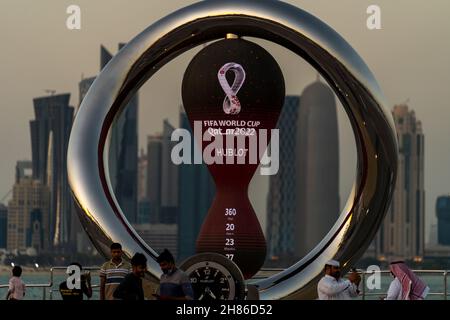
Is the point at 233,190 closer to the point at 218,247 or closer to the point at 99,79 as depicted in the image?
the point at 218,247

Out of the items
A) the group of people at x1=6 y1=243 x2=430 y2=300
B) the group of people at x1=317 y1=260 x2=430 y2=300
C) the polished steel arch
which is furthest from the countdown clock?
the polished steel arch

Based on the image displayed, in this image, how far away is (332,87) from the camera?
2381 centimetres

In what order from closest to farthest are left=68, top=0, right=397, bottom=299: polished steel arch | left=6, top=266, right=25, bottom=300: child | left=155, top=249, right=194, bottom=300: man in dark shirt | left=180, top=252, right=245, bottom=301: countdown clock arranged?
left=155, top=249, right=194, bottom=300: man in dark shirt → left=180, top=252, right=245, bottom=301: countdown clock → left=6, top=266, right=25, bottom=300: child → left=68, top=0, right=397, bottom=299: polished steel arch

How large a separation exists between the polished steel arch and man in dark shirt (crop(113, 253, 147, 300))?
8913 millimetres

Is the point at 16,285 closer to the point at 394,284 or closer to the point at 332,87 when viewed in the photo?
the point at 394,284

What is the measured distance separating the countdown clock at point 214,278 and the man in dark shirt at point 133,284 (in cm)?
192

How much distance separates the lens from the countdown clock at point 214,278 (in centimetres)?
1641

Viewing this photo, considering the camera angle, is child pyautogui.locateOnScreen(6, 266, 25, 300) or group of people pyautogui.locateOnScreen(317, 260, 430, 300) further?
child pyautogui.locateOnScreen(6, 266, 25, 300)

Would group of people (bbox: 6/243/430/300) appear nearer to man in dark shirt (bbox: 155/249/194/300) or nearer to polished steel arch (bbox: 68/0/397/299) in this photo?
man in dark shirt (bbox: 155/249/194/300)

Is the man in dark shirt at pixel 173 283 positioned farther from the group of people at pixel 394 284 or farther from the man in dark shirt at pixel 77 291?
the man in dark shirt at pixel 77 291

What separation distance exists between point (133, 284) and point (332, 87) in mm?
10425

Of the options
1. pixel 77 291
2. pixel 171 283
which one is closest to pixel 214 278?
pixel 77 291

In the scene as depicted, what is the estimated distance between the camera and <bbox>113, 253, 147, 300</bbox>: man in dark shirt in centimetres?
1432

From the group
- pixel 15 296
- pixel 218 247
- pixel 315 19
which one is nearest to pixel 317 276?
pixel 218 247
